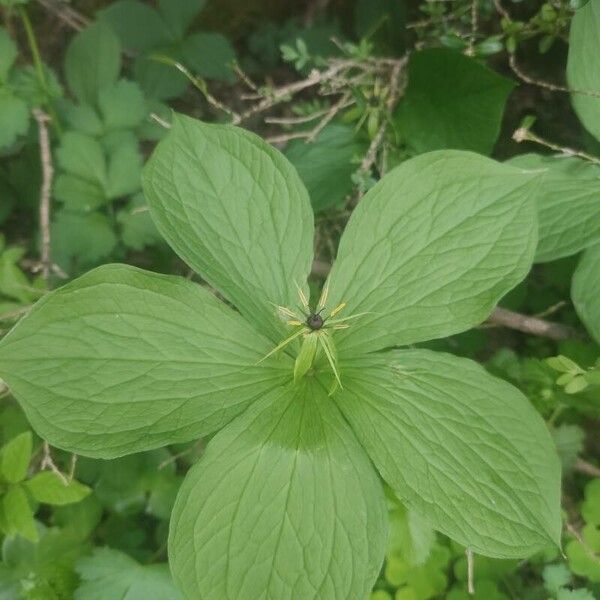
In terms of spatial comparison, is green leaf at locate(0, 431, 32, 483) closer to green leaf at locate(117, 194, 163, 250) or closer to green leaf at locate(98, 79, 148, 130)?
green leaf at locate(117, 194, 163, 250)

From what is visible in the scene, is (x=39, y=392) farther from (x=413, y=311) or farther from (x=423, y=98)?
(x=423, y=98)

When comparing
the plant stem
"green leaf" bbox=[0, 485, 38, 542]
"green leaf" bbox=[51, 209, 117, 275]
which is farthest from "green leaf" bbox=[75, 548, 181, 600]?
the plant stem

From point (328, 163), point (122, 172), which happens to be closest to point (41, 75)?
point (122, 172)

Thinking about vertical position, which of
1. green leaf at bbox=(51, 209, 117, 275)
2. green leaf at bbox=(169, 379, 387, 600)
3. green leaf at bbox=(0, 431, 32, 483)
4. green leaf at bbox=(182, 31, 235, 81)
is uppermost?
green leaf at bbox=(182, 31, 235, 81)

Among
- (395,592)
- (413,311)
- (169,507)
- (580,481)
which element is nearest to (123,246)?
(169,507)

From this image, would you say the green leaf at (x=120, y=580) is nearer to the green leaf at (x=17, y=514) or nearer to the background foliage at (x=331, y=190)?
the background foliage at (x=331, y=190)

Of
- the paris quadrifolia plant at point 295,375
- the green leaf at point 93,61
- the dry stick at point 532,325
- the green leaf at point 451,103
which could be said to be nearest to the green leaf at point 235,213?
the paris quadrifolia plant at point 295,375

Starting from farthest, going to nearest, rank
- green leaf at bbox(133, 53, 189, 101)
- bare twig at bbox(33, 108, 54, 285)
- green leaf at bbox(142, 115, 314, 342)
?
green leaf at bbox(133, 53, 189, 101) → bare twig at bbox(33, 108, 54, 285) → green leaf at bbox(142, 115, 314, 342)
